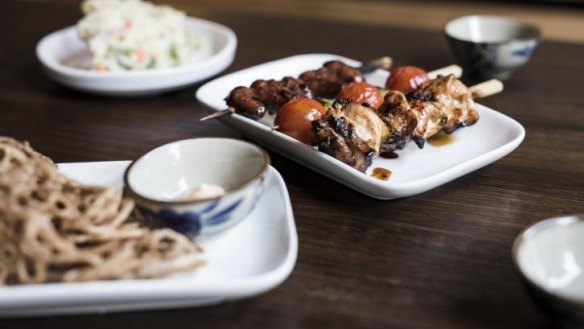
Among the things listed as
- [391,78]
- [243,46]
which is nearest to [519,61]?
[391,78]

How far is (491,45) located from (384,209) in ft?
3.53

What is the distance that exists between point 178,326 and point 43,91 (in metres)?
1.57

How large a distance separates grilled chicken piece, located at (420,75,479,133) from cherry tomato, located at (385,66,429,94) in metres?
0.18

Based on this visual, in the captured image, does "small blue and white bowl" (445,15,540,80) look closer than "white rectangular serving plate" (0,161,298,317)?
No

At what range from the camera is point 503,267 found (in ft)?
4.72

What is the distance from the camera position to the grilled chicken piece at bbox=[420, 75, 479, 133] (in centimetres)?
193

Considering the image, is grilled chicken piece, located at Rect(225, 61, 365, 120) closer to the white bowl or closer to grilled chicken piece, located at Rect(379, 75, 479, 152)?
grilled chicken piece, located at Rect(379, 75, 479, 152)

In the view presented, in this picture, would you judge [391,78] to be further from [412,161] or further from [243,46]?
[243,46]

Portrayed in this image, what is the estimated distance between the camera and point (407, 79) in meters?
2.23

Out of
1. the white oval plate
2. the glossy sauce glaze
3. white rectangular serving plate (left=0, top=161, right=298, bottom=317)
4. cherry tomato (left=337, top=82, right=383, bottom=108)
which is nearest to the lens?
white rectangular serving plate (left=0, top=161, right=298, bottom=317)

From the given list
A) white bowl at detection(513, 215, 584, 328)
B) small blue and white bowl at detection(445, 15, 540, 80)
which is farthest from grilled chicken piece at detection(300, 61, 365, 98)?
white bowl at detection(513, 215, 584, 328)

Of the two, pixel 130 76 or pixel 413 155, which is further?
pixel 130 76

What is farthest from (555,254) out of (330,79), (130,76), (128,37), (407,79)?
(128,37)

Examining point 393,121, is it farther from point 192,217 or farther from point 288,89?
point 192,217
